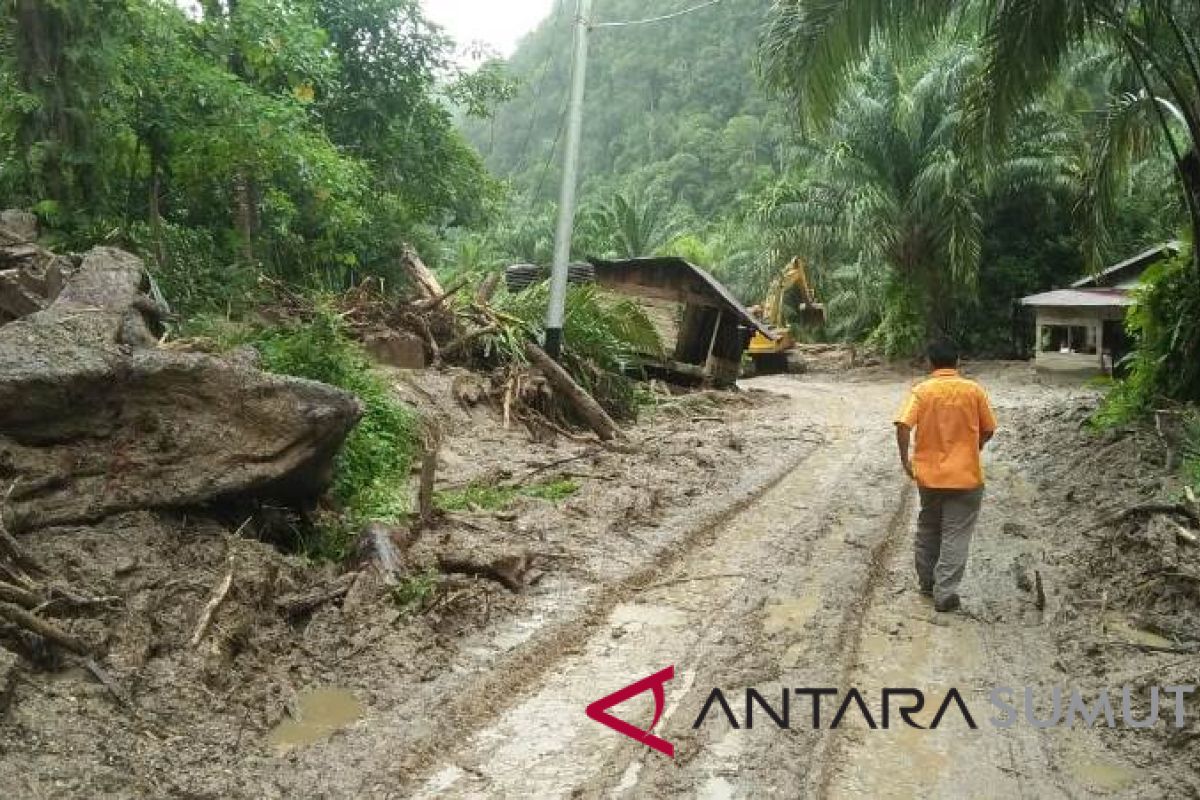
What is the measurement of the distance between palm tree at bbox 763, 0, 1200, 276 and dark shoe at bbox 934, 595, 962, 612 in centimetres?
508

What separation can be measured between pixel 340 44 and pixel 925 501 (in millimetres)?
15160

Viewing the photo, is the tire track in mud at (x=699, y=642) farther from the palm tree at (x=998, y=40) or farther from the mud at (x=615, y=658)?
the palm tree at (x=998, y=40)

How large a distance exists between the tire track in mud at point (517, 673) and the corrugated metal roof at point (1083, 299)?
19.2 metres

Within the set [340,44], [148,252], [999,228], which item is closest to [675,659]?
[148,252]

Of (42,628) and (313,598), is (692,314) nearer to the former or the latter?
(313,598)

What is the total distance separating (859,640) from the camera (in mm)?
5180

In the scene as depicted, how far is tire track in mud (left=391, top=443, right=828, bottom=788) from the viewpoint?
3857 mm

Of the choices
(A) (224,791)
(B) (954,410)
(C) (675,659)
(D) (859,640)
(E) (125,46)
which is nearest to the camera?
(A) (224,791)

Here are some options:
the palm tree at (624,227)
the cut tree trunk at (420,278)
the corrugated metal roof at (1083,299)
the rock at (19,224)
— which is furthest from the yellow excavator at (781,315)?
the rock at (19,224)

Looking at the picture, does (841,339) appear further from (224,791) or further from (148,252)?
(224,791)

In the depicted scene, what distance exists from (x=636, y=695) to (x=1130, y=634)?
279cm

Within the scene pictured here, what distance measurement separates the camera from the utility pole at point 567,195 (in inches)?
498

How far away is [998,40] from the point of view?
9.32 meters

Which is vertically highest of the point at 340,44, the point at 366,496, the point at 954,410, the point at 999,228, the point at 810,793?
the point at 340,44
